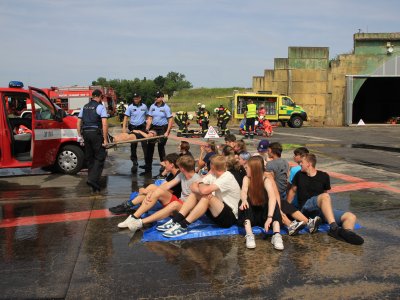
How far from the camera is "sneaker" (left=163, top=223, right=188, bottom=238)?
17.1 feet

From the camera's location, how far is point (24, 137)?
9.48 meters

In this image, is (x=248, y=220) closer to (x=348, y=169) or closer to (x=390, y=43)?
(x=348, y=169)

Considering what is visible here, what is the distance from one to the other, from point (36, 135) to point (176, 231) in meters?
4.86

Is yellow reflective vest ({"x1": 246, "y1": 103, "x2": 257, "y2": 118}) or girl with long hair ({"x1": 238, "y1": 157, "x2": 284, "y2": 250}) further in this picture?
yellow reflective vest ({"x1": 246, "y1": 103, "x2": 257, "y2": 118})

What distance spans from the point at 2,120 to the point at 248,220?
19.1 ft

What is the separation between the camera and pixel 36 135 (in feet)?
29.1

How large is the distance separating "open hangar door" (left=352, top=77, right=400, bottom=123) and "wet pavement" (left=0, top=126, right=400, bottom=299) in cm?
3651

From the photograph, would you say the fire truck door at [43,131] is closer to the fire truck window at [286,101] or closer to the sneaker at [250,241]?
the sneaker at [250,241]

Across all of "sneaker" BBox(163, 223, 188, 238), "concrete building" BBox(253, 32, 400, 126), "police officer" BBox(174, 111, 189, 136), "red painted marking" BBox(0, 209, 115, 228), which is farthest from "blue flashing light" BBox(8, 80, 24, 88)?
"concrete building" BBox(253, 32, 400, 126)

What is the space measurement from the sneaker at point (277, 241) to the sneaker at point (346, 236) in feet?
2.39

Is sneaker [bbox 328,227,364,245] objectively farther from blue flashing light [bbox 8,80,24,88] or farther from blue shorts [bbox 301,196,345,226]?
blue flashing light [bbox 8,80,24,88]

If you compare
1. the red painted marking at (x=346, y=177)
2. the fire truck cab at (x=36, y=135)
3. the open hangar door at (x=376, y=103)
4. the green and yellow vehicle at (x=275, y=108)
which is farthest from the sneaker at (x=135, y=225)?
the open hangar door at (x=376, y=103)

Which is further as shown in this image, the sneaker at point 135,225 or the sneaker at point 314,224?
the sneaker at point 135,225

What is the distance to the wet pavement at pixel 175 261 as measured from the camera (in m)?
3.85
